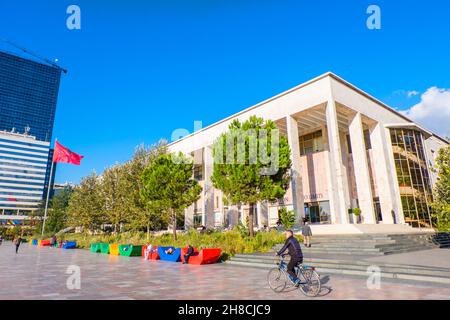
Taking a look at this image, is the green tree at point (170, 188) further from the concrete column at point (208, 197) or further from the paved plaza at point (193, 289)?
the paved plaza at point (193, 289)

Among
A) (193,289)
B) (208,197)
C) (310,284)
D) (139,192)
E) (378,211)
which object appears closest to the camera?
(310,284)

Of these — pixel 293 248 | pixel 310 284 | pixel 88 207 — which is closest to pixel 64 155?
pixel 88 207

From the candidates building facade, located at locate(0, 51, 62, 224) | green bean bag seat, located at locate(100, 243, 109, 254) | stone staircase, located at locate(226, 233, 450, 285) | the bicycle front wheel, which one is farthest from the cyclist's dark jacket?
building facade, located at locate(0, 51, 62, 224)

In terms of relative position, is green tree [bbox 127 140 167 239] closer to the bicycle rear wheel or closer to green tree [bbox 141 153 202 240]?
green tree [bbox 141 153 202 240]

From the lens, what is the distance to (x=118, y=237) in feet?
96.3

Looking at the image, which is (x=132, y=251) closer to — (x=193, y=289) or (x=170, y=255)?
(x=170, y=255)

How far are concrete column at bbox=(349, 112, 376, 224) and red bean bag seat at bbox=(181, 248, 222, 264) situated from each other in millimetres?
18322

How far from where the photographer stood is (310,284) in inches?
271

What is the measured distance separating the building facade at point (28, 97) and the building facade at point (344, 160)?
145307 mm

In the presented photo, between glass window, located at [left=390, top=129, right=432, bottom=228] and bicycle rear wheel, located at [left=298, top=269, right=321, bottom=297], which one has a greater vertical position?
glass window, located at [left=390, top=129, right=432, bottom=228]

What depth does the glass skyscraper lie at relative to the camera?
144 metres

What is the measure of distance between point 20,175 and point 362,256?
14715cm
